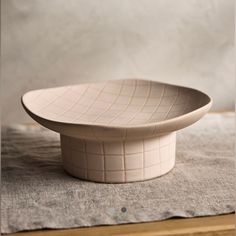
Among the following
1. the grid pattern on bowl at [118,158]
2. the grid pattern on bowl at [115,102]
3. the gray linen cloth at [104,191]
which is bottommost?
the gray linen cloth at [104,191]

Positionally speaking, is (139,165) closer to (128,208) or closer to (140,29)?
(128,208)

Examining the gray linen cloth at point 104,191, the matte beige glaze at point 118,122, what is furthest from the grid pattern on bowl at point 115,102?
the gray linen cloth at point 104,191

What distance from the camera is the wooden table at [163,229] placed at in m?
1.02

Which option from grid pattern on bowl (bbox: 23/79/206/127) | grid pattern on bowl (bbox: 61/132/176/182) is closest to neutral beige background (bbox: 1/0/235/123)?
grid pattern on bowl (bbox: 23/79/206/127)

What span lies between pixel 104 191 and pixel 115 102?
0.32 meters

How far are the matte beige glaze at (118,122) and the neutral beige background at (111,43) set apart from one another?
21cm

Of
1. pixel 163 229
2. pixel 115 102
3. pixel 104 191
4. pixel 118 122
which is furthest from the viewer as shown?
pixel 115 102

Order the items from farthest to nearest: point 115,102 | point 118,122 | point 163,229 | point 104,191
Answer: point 115,102, point 118,122, point 104,191, point 163,229

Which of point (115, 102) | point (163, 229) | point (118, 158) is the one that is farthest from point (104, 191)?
point (115, 102)

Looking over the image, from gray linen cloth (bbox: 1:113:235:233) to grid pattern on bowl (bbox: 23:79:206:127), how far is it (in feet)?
0.38

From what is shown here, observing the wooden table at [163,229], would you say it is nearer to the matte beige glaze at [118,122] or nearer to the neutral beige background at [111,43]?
the matte beige glaze at [118,122]

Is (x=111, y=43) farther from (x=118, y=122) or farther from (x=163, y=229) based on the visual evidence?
(x=163, y=229)

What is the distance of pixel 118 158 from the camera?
3.91ft

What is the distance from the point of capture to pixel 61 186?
1.21 meters
